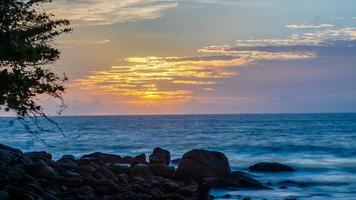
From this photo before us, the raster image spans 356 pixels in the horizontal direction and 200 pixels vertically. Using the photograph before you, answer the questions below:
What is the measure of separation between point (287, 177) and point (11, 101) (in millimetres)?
25617

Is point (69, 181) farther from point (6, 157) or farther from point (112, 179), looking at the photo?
point (6, 157)

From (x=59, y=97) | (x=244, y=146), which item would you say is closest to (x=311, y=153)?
(x=244, y=146)

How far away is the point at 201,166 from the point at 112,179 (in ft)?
29.8

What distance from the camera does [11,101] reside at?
1889 cm

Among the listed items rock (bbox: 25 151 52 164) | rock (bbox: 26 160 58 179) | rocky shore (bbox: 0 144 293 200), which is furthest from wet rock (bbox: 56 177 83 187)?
rock (bbox: 25 151 52 164)

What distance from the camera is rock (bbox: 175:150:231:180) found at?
3350cm

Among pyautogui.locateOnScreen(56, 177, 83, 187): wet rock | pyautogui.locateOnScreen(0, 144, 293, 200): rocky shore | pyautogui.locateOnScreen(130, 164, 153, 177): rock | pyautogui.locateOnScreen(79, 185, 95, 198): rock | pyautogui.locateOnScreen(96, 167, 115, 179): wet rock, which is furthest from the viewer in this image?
pyautogui.locateOnScreen(130, 164, 153, 177): rock

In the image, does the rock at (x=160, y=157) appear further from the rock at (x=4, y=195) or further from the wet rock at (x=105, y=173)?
the rock at (x=4, y=195)

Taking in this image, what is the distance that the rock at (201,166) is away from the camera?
110 ft

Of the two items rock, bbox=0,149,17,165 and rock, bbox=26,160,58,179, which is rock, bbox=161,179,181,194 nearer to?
rock, bbox=26,160,58,179

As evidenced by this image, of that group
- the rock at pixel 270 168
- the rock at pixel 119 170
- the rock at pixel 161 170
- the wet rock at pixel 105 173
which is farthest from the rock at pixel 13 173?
the rock at pixel 270 168

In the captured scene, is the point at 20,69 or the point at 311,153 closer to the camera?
the point at 20,69

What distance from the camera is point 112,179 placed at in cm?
2592

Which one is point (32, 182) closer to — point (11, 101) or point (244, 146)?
point (11, 101)
